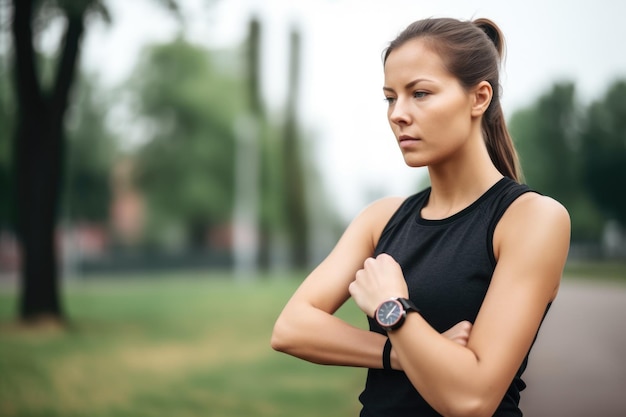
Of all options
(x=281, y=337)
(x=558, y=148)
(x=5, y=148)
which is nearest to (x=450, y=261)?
(x=281, y=337)

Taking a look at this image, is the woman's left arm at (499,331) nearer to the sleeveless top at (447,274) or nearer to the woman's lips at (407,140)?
the sleeveless top at (447,274)

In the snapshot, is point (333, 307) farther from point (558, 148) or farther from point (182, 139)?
point (182, 139)

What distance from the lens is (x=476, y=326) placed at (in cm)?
177

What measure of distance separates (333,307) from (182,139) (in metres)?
41.9

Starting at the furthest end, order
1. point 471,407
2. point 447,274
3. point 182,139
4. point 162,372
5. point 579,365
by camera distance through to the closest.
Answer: point 182,139 → point 162,372 → point 579,365 → point 447,274 → point 471,407

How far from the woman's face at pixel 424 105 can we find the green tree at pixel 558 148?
2613cm

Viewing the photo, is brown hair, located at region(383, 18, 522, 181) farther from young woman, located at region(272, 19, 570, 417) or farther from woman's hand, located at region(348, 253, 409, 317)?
woman's hand, located at region(348, 253, 409, 317)

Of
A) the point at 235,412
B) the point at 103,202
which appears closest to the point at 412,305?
the point at 235,412

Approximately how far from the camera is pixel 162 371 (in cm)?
1079

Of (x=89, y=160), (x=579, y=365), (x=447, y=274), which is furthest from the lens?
(x=89, y=160)

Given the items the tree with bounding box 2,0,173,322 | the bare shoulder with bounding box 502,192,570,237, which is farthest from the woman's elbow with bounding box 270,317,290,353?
the tree with bounding box 2,0,173,322

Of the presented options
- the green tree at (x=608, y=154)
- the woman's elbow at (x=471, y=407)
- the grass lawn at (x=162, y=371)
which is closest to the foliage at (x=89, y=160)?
the grass lawn at (x=162, y=371)

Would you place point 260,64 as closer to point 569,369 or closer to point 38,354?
point 38,354

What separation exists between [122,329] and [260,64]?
21.4 metres
